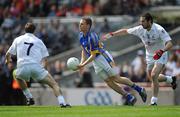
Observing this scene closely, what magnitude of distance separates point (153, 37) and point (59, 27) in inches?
515

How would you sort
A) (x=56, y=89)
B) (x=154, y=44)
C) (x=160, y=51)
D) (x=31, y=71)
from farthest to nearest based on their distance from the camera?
(x=154, y=44)
(x=31, y=71)
(x=160, y=51)
(x=56, y=89)

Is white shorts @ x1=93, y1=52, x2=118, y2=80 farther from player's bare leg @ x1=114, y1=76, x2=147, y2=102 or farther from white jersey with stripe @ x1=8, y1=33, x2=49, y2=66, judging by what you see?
white jersey with stripe @ x1=8, y1=33, x2=49, y2=66

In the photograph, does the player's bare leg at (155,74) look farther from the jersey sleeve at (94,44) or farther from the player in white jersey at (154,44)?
the jersey sleeve at (94,44)

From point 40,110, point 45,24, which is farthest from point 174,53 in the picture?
point 40,110

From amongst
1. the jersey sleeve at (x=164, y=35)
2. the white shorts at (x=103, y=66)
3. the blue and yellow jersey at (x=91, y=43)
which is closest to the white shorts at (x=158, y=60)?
the jersey sleeve at (x=164, y=35)

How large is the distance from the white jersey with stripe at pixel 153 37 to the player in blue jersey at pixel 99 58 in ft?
3.19

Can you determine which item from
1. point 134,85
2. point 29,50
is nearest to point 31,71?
point 29,50

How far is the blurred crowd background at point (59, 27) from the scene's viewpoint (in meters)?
30.7

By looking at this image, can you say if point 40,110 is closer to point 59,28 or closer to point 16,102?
point 16,102

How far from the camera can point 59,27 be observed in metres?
35.0

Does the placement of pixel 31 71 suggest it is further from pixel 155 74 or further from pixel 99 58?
pixel 155 74

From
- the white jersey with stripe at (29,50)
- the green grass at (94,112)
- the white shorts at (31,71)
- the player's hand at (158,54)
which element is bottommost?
the green grass at (94,112)

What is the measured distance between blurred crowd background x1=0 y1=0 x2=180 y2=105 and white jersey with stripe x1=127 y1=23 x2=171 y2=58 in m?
6.93

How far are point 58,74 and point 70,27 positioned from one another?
3.34m
